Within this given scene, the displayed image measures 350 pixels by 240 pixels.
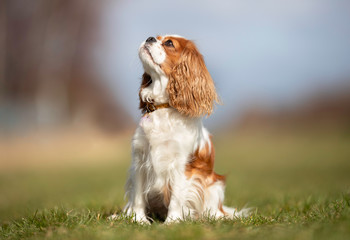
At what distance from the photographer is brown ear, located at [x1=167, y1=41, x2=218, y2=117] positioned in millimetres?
3598

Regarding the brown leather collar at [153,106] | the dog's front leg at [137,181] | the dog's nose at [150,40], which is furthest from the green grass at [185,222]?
the dog's nose at [150,40]

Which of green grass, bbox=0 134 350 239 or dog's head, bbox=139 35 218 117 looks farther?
dog's head, bbox=139 35 218 117

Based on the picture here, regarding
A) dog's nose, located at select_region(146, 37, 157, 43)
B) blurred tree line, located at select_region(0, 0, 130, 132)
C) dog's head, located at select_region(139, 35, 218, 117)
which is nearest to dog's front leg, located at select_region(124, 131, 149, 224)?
dog's head, located at select_region(139, 35, 218, 117)

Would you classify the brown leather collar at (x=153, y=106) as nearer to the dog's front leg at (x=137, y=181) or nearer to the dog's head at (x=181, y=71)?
the dog's head at (x=181, y=71)

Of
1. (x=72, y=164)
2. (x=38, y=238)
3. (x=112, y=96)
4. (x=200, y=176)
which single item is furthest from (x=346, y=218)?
(x=112, y=96)

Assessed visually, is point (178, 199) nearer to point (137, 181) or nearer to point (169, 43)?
point (137, 181)

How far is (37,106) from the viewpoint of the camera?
17047mm

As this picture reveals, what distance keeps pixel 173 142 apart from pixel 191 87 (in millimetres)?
627

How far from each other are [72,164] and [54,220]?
428 inches

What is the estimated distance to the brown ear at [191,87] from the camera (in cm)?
360

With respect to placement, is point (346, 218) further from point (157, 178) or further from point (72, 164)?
point (72, 164)

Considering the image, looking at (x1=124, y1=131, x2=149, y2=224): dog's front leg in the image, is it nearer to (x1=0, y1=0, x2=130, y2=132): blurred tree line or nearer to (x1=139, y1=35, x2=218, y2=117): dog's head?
(x1=139, y1=35, x2=218, y2=117): dog's head

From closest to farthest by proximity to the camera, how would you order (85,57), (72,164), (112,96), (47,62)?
(72,164)
(47,62)
(85,57)
(112,96)

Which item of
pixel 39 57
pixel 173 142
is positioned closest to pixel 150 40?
pixel 173 142
